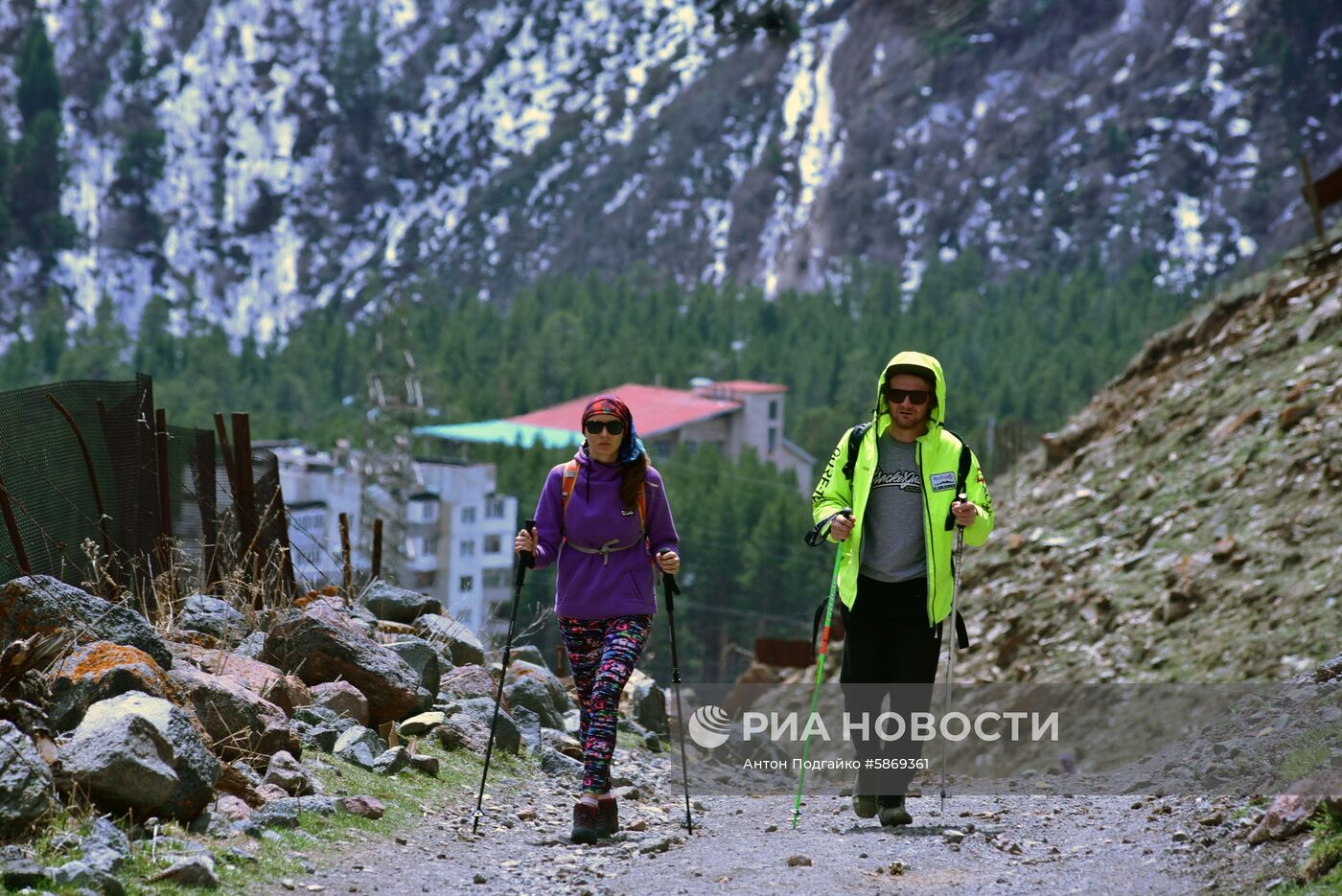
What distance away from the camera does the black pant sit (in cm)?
718

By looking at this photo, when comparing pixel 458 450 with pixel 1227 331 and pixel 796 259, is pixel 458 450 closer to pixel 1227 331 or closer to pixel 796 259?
pixel 796 259

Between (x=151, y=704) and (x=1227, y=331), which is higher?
(x=1227, y=331)

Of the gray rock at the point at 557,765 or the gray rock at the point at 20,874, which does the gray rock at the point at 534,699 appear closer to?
the gray rock at the point at 557,765

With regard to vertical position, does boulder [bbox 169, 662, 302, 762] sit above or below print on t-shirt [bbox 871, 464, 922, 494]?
below

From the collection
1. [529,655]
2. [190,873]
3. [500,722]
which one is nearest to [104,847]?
[190,873]

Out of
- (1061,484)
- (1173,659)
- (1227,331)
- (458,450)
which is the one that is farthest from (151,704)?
(458,450)

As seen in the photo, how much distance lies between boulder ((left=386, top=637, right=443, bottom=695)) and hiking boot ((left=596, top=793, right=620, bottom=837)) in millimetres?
2361

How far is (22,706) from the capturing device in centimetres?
608

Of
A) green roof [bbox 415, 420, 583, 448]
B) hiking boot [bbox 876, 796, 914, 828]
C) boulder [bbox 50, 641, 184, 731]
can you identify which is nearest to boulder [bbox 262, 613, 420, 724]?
boulder [bbox 50, 641, 184, 731]

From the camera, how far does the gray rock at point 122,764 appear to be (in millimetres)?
5812

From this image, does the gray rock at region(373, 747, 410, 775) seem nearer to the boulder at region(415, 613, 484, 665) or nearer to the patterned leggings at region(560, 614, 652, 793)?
the patterned leggings at region(560, 614, 652, 793)

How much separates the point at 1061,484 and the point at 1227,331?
298 cm

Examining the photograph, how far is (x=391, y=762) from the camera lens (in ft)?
26.2

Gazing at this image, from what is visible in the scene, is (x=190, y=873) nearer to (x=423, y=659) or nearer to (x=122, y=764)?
(x=122, y=764)
